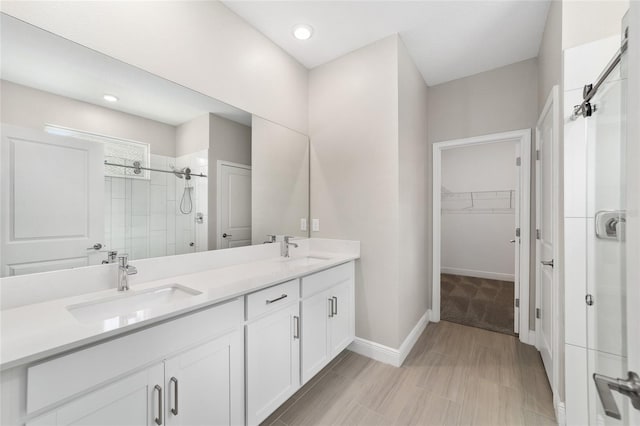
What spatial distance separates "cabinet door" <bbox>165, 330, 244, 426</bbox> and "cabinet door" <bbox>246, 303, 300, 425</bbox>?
64 millimetres

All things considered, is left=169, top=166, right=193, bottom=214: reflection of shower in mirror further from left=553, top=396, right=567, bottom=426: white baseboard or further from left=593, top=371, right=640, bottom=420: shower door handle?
left=553, top=396, right=567, bottom=426: white baseboard

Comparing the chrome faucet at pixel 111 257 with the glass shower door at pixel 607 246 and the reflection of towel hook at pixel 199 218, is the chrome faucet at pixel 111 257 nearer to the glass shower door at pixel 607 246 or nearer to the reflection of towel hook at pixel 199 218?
the reflection of towel hook at pixel 199 218

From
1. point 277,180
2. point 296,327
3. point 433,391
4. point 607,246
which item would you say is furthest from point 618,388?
point 277,180

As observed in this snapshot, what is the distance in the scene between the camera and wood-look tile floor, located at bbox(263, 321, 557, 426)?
1.62 metres

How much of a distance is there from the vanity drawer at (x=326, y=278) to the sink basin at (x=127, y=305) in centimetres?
71

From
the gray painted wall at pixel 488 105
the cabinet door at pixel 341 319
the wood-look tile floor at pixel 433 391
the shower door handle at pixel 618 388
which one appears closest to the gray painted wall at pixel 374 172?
the cabinet door at pixel 341 319

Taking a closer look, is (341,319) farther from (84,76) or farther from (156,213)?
(84,76)

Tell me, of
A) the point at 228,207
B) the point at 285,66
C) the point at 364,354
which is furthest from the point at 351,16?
→ the point at 364,354

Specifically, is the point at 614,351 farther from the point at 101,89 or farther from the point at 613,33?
the point at 101,89

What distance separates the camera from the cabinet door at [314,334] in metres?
1.73

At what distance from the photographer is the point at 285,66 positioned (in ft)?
7.96

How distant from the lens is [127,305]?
1.24 m

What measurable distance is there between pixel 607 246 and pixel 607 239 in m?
0.03

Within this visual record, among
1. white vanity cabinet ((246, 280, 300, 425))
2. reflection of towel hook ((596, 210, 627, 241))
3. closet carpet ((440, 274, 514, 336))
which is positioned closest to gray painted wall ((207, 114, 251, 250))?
white vanity cabinet ((246, 280, 300, 425))
